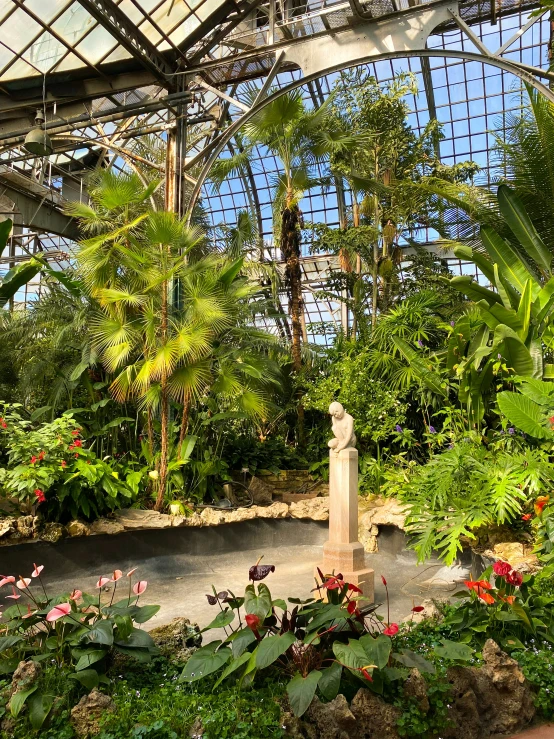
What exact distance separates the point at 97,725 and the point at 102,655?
394 millimetres

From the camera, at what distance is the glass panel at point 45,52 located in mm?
9609

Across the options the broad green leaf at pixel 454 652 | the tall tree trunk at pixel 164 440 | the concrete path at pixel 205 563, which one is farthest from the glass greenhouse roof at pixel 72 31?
the broad green leaf at pixel 454 652

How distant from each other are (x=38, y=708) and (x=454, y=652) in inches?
75.5

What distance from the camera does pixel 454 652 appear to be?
2.95m

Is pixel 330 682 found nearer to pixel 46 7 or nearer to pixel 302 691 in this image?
pixel 302 691

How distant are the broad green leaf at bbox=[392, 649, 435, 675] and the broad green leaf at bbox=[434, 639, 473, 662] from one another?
118mm

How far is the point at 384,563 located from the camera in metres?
7.57

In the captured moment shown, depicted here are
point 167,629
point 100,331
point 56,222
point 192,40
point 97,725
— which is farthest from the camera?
point 56,222

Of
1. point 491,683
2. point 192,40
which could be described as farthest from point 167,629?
point 192,40

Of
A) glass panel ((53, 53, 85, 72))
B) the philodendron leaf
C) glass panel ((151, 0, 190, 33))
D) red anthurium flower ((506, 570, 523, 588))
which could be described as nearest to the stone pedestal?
red anthurium flower ((506, 570, 523, 588))

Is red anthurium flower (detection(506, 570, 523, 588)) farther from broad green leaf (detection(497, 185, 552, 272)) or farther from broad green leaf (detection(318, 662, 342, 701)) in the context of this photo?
broad green leaf (detection(497, 185, 552, 272))

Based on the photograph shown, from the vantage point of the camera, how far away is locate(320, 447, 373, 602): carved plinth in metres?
5.75

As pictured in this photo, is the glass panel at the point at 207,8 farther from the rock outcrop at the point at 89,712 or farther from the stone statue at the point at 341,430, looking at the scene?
the rock outcrop at the point at 89,712

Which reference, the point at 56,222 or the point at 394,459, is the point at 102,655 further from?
the point at 56,222
